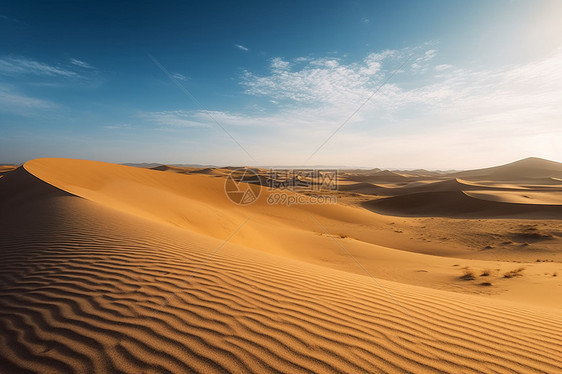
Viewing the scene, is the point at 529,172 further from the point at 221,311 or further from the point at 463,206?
the point at 221,311

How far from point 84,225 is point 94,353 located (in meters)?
4.36

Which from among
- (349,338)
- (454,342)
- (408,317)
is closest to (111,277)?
(349,338)

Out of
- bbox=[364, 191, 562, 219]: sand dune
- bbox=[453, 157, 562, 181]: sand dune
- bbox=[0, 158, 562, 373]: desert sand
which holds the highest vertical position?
bbox=[453, 157, 562, 181]: sand dune

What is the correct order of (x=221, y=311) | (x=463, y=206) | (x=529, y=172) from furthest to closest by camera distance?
(x=529, y=172)
(x=463, y=206)
(x=221, y=311)

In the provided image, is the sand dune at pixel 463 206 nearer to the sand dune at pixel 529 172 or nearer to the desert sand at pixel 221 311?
the desert sand at pixel 221 311

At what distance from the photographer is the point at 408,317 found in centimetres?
276

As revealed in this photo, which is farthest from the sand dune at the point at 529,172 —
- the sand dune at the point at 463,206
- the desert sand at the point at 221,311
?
the desert sand at the point at 221,311

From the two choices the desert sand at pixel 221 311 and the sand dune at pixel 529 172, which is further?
the sand dune at pixel 529 172

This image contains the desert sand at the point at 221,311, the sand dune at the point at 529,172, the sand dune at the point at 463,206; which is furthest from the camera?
the sand dune at the point at 529,172

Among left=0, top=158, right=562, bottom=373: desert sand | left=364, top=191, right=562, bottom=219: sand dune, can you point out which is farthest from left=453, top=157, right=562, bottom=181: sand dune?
left=0, top=158, right=562, bottom=373: desert sand

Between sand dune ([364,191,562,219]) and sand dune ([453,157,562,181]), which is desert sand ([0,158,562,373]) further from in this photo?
sand dune ([453,157,562,181])

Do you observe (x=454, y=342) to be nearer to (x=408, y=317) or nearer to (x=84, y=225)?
(x=408, y=317)

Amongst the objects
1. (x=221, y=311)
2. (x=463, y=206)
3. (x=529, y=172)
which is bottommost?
(x=463, y=206)

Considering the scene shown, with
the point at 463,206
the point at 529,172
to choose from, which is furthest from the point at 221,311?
the point at 529,172
